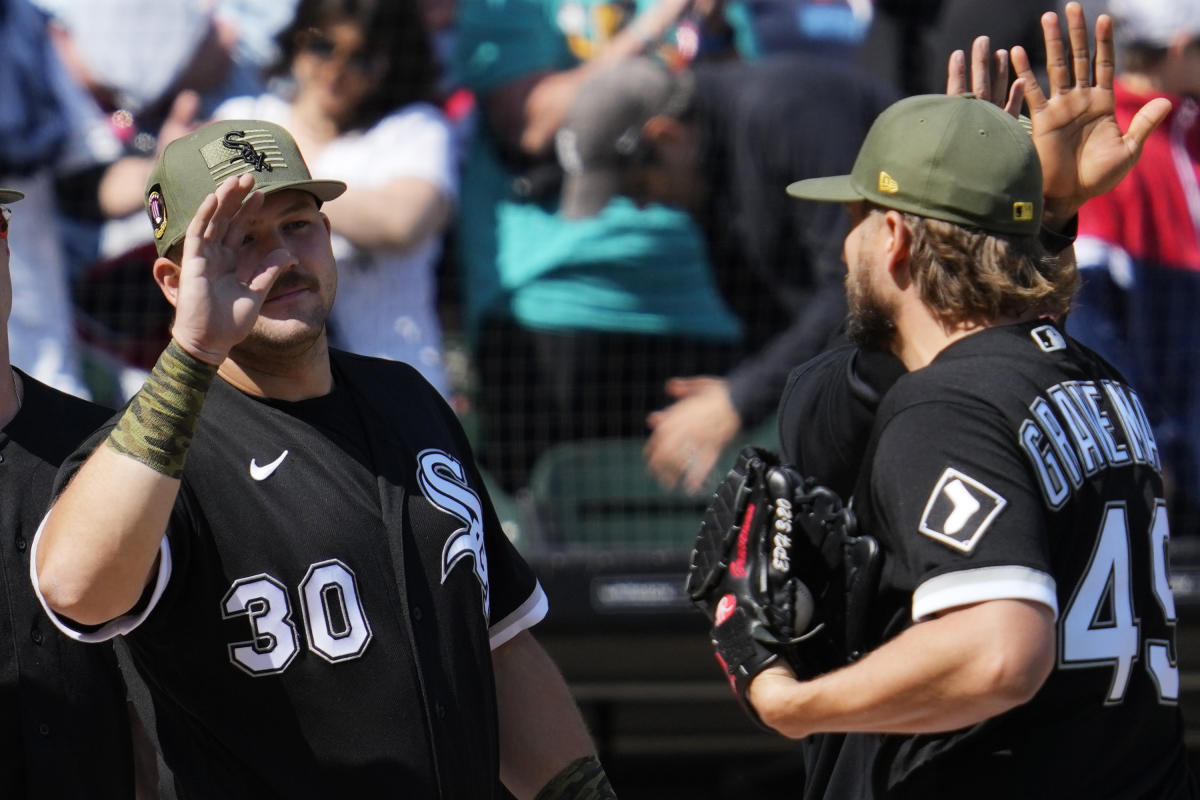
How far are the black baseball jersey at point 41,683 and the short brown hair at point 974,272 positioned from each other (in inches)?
48.4

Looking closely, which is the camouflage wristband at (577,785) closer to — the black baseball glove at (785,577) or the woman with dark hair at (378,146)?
the black baseball glove at (785,577)

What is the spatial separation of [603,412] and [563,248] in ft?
1.63

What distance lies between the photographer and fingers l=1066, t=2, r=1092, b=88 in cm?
237

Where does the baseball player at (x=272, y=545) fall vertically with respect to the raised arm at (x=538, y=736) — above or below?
above

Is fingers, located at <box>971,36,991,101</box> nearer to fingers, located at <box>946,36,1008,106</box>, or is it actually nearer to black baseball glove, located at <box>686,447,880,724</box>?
fingers, located at <box>946,36,1008,106</box>

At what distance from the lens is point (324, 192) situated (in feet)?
7.19

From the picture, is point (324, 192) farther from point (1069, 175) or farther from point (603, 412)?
point (603, 412)

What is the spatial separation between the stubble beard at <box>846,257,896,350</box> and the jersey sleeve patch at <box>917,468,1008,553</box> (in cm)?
29

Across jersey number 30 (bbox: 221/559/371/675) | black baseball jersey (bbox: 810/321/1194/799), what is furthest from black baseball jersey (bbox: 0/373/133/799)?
black baseball jersey (bbox: 810/321/1194/799)

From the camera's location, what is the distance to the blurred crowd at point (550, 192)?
15.4 feet

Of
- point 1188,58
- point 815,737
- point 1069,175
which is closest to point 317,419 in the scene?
point 815,737

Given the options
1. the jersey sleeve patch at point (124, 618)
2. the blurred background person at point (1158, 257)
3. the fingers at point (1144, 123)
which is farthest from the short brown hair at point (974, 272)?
the blurred background person at point (1158, 257)

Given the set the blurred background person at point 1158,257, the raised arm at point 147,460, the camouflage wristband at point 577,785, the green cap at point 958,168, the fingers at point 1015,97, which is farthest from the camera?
the blurred background person at point 1158,257

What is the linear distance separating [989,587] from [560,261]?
301cm
